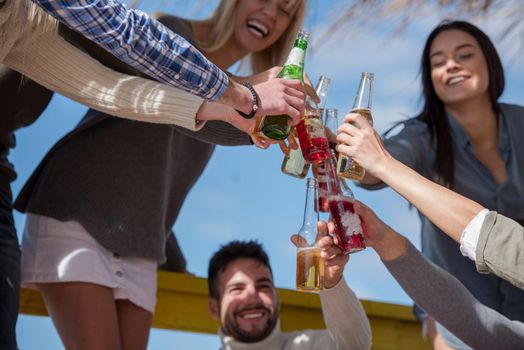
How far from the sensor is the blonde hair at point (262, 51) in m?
2.66

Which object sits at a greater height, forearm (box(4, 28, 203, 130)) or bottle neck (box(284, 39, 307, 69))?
bottle neck (box(284, 39, 307, 69))

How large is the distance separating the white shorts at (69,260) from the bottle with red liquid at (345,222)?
0.63 meters

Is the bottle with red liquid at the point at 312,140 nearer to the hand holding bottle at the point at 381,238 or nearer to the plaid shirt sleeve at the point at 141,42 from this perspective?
the hand holding bottle at the point at 381,238

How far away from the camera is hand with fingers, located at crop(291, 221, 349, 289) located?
2.24 metres

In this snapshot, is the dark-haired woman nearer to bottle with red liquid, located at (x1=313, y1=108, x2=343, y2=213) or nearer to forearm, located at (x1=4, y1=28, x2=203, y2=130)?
bottle with red liquid, located at (x1=313, y1=108, x2=343, y2=213)

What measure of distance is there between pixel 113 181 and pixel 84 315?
382 millimetres

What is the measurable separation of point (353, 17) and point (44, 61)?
1.51 m

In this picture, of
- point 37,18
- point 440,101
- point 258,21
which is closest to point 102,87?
point 37,18

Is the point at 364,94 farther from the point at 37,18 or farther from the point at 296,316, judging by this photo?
the point at 296,316

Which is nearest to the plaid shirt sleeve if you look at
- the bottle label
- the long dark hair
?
the bottle label

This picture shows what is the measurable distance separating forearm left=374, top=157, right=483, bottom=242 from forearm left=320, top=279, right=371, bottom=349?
1.71 feet

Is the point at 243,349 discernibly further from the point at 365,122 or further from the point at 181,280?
the point at 365,122

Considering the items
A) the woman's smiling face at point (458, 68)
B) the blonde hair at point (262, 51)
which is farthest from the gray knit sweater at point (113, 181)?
the woman's smiling face at point (458, 68)

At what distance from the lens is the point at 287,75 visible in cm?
226
